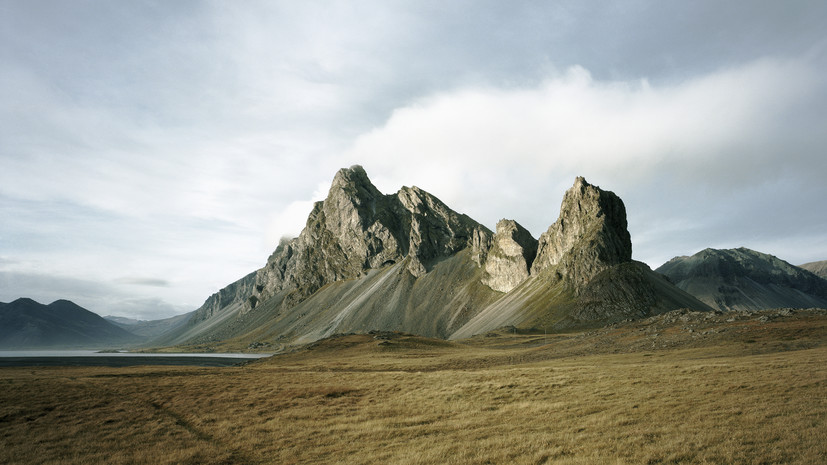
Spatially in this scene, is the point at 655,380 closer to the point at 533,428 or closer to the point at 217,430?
the point at 533,428

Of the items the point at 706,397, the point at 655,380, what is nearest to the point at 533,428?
the point at 706,397

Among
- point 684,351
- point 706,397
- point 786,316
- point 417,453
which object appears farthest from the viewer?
point 786,316

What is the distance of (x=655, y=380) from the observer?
33.4 meters

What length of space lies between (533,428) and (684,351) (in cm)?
4437

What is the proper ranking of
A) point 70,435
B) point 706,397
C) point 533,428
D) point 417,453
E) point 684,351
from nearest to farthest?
point 417,453, point 533,428, point 706,397, point 70,435, point 684,351

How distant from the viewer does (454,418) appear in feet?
92.2

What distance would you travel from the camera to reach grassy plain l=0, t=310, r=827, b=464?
60.4 ft

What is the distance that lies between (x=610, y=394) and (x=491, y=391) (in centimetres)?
965

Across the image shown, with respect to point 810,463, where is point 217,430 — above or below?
below

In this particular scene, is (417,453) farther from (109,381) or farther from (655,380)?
(109,381)

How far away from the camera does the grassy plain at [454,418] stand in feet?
60.4

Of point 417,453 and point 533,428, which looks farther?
point 533,428

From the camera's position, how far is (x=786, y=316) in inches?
2803

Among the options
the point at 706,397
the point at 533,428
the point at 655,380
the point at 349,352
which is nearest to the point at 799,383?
the point at 706,397
